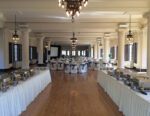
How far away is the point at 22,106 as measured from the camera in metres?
4.27

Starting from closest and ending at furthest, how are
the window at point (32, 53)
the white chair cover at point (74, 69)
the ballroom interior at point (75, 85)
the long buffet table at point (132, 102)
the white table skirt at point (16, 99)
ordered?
the long buffet table at point (132, 102)
the white table skirt at point (16, 99)
the ballroom interior at point (75, 85)
the white chair cover at point (74, 69)
the window at point (32, 53)

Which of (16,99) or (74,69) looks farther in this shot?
(74,69)

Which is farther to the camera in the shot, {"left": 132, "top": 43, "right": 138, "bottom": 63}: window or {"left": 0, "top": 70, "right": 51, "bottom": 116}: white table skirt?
{"left": 132, "top": 43, "right": 138, "bottom": 63}: window

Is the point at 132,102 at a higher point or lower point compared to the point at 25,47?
lower

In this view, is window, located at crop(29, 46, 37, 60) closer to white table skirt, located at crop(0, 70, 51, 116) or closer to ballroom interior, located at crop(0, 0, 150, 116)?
ballroom interior, located at crop(0, 0, 150, 116)

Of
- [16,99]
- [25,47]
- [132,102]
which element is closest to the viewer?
[132,102]

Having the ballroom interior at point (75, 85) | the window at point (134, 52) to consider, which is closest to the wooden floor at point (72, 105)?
the ballroom interior at point (75, 85)

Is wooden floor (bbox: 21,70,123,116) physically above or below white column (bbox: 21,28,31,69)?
below

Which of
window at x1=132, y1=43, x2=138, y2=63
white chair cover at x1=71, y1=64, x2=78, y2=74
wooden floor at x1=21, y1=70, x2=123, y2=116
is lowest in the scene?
wooden floor at x1=21, y1=70, x2=123, y2=116

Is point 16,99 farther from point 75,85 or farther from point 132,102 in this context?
point 75,85

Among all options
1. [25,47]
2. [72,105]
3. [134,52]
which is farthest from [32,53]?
[72,105]

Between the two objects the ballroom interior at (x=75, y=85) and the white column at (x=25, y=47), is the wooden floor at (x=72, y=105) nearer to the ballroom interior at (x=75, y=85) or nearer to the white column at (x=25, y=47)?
the ballroom interior at (x=75, y=85)

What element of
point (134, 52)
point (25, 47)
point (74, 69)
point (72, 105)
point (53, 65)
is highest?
point (25, 47)

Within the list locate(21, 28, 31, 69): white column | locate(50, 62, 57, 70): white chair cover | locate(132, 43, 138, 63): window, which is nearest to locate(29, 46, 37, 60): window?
locate(50, 62, 57, 70): white chair cover
